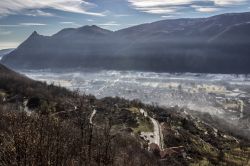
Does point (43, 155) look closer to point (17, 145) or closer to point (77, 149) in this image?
point (17, 145)

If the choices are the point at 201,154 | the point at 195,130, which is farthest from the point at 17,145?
the point at 195,130

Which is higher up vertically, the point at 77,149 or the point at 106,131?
the point at 106,131

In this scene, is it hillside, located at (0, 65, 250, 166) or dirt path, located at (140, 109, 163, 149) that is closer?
hillside, located at (0, 65, 250, 166)

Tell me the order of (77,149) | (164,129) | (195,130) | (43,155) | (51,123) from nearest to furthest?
(43,155)
(51,123)
(77,149)
(164,129)
(195,130)

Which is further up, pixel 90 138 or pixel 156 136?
pixel 90 138

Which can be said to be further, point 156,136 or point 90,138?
point 156,136

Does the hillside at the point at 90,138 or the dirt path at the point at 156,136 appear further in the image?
the dirt path at the point at 156,136

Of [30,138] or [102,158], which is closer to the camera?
[30,138]

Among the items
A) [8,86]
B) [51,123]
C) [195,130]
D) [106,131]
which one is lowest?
[195,130]
